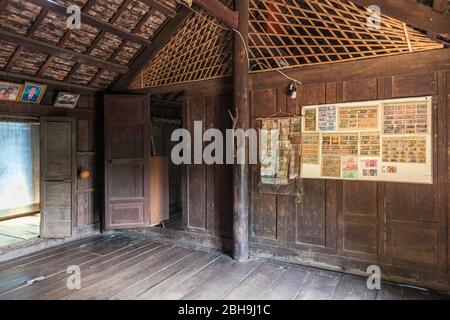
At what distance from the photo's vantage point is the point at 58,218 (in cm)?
440

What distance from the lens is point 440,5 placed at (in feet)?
8.36

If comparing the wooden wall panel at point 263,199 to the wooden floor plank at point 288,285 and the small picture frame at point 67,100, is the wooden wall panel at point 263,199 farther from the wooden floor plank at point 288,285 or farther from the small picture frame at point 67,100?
the small picture frame at point 67,100

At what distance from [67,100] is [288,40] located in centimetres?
338

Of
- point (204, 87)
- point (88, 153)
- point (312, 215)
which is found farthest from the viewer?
point (88, 153)

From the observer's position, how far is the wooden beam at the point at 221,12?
301cm

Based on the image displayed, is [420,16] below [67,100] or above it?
above

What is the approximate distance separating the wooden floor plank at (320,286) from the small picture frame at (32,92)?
4.24 m

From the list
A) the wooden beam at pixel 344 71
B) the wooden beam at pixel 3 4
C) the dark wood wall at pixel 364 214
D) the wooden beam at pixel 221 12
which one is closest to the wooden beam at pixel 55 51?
the wooden beam at pixel 3 4

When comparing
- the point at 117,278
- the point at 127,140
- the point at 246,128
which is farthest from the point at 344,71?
the point at 117,278

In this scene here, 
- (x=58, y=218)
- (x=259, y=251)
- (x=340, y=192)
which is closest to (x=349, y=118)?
(x=340, y=192)

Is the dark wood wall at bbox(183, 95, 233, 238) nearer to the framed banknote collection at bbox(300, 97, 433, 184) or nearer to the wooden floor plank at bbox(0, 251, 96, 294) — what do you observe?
the framed banknote collection at bbox(300, 97, 433, 184)

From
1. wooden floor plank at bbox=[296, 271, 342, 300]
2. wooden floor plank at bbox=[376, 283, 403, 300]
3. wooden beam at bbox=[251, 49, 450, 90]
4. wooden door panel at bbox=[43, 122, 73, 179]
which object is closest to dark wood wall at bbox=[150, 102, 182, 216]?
wooden door panel at bbox=[43, 122, 73, 179]

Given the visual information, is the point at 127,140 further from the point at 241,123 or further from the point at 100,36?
the point at 241,123
